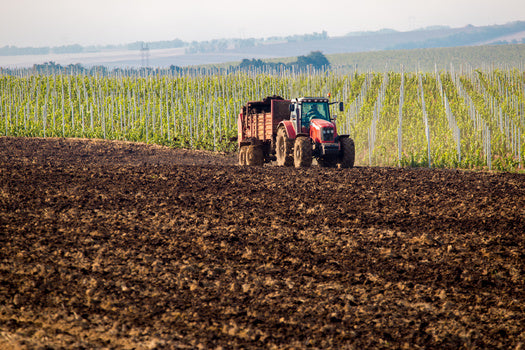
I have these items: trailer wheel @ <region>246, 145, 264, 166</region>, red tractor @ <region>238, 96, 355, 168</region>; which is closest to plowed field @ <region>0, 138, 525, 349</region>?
red tractor @ <region>238, 96, 355, 168</region>

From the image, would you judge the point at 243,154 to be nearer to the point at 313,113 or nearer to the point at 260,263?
the point at 313,113

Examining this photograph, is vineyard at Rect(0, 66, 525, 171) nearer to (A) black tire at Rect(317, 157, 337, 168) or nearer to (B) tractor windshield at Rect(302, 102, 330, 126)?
(A) black tire at Rect(317, 157, 337, 168)

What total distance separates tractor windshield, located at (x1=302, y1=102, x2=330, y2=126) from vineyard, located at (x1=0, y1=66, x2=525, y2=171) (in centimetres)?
347

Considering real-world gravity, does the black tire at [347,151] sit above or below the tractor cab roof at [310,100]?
below

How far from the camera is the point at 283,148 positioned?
654 inches

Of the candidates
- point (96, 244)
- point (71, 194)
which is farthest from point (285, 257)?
point (71, 194)

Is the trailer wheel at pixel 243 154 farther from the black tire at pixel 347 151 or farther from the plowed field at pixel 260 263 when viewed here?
the plowed field at pixel 260 263

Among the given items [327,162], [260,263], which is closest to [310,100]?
[327,162]

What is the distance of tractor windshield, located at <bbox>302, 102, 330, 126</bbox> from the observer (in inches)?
630

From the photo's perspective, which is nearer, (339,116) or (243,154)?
(243,154)

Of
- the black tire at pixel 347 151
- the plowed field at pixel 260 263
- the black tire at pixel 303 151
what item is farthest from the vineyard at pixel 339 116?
the plowed field at pixel 260 263

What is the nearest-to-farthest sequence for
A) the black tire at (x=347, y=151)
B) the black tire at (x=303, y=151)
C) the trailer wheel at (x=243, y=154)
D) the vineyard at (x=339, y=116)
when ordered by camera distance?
the black tire at (x=303, y=151)
the black tire at (x=347, y=151)
the trailer wheel at (x=243, y=154)
the vineyard at (x=339, y=116)

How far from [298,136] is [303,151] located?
1.98 ft

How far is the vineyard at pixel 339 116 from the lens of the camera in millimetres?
20656
